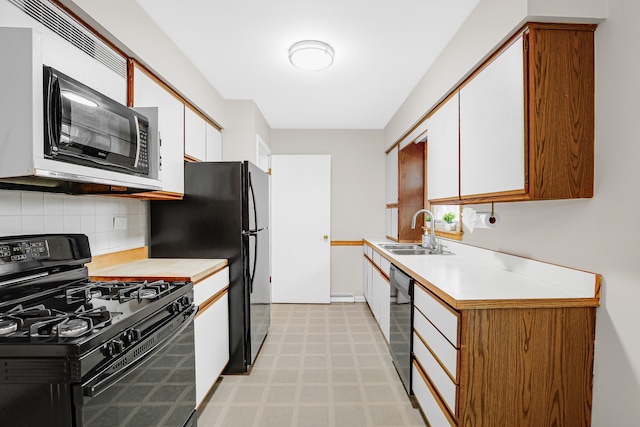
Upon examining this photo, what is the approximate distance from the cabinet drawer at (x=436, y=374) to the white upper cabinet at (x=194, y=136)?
2118 mm

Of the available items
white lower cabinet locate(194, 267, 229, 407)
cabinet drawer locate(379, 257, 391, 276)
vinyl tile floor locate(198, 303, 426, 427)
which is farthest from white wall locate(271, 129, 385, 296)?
white lower cabinet locate(194, 267, 229, 407)

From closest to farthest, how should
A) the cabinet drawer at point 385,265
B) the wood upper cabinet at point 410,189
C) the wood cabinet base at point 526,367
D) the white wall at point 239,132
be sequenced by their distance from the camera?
the wood cabinet base at point 526,367 → the cabinet drawer at point 385,265 → the white wall at point 239,132 → the wood upper cabinet at point 410,189

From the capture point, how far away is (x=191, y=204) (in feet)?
8.41

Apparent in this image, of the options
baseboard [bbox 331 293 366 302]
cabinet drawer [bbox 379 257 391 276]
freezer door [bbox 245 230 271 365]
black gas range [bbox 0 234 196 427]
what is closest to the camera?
black gas range [bbox 0 234 196 427]

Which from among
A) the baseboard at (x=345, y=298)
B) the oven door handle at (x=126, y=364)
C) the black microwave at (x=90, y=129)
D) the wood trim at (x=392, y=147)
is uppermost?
the wood trim at (x=392, y=147)

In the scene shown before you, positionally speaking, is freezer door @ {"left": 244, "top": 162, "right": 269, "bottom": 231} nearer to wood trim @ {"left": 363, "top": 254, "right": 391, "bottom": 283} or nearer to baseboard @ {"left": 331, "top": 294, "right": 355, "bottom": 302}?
wood trim @ {"left": 363, "top": 254, "right": 391, "bottom": 283}

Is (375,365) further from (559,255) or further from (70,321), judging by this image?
(70,321)

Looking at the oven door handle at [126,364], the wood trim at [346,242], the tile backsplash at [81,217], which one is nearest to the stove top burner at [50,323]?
the oven door handle at [126,364]

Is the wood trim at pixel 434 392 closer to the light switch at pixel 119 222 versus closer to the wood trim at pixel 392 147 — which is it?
the light switch at pixel 119 222

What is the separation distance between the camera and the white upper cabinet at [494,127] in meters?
1.58

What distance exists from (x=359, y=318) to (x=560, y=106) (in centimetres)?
304

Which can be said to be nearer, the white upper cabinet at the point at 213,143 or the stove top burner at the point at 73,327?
the stove top burner at the point at 73,327

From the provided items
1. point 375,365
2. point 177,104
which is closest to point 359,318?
point 375,365

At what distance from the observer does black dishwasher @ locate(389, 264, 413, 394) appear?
2154mm
